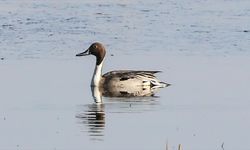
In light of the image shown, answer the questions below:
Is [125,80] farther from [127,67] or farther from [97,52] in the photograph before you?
[97,52]

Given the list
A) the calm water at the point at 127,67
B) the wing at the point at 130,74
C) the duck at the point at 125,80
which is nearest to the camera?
the calm water at the point at 127,67

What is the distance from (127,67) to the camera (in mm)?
19234

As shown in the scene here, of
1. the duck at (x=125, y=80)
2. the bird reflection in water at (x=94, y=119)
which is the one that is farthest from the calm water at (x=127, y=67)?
the duck at (x=125, y=80)

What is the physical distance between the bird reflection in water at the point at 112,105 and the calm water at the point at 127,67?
2 centimetres

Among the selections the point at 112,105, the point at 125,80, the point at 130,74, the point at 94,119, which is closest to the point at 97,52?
the point at 125,80

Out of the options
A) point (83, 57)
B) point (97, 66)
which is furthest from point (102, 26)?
point (97, 66)

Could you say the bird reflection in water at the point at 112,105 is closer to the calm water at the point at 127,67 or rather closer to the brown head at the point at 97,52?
the calm water at the point at 127,67

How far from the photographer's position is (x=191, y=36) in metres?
22.5

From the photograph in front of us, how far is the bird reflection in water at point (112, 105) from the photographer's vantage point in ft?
44.2

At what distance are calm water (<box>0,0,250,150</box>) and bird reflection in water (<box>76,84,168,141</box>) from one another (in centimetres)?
2

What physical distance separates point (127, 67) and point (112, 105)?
3.71 metres

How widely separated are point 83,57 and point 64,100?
15.8ft

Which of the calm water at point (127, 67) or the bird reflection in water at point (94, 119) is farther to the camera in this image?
the bird reflection in water at point (94, 119)

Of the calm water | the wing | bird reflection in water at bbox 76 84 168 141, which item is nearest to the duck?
the wing
